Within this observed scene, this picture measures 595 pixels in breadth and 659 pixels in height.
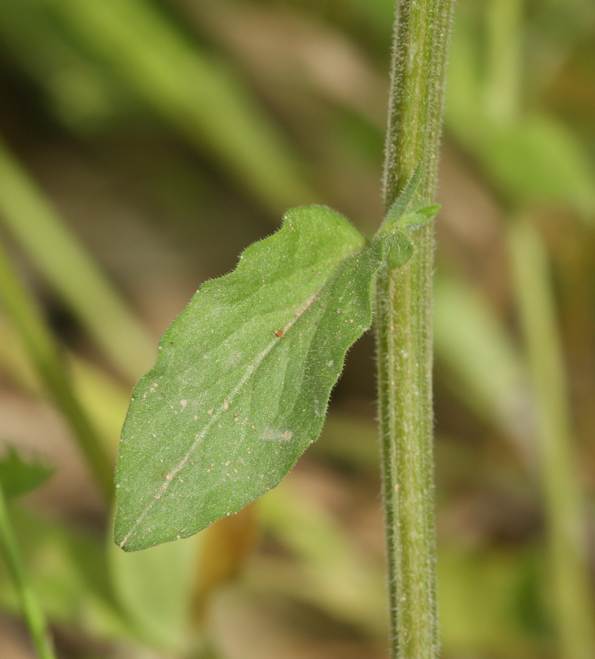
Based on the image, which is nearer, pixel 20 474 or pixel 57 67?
pixel 20 474

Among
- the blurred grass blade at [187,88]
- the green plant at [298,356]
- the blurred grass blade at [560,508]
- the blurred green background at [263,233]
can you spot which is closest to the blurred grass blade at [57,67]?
the blurred green background at [263,233]

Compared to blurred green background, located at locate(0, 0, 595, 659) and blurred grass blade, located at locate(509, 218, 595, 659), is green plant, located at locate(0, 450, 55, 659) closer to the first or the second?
blurred green background, located at locate(0, 0, 595, 659)

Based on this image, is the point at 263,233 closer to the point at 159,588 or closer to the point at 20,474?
the point at 159,588

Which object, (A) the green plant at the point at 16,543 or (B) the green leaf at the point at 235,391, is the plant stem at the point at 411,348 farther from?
(A) the green plant at the point at 16,543

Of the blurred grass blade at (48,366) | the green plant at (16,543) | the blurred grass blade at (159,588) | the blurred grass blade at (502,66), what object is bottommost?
the blurred grass blade at (159,588)

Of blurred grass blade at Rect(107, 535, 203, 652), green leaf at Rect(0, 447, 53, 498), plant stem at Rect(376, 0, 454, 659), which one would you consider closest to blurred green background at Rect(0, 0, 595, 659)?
blurred grass blade at Rect(107, 535, 203, 652)

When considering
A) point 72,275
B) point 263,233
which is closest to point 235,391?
point 72,275
